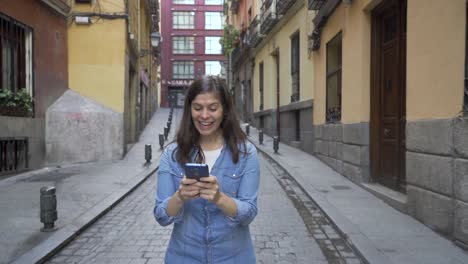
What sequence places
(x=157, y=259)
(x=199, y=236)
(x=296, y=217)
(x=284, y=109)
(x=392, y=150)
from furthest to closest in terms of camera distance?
(x=284, y=109)
(x=392, y=150)
(x=296, y=217)
(x=157, y=259)
(x=199, y=236)

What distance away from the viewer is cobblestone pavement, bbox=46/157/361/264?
5395 millimetres

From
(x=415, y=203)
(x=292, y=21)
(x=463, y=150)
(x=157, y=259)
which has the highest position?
(x=292, y=21)

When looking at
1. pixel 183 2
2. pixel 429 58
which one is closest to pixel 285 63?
pixel 429 58

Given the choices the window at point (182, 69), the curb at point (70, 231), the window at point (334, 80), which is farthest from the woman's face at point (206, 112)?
the window at point (182, 69)

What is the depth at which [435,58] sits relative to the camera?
6.19 metres

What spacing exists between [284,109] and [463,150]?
47.1 ft

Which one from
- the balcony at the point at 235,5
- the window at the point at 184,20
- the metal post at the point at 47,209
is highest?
the window at the point at 184,20

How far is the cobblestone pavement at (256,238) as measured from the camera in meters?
5.39

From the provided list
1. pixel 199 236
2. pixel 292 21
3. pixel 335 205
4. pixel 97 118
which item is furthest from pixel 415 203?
pixel 292 21

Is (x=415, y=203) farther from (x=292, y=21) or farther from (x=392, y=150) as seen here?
(x=292, y=21)

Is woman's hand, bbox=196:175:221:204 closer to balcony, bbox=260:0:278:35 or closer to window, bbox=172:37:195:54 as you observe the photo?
balcony, bbox=260:0:278:35

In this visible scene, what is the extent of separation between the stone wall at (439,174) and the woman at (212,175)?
13.1ft

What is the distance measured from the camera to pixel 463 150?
539 centimetres

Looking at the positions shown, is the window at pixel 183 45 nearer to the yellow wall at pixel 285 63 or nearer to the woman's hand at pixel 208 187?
the yellow wall at pixel 285 63
